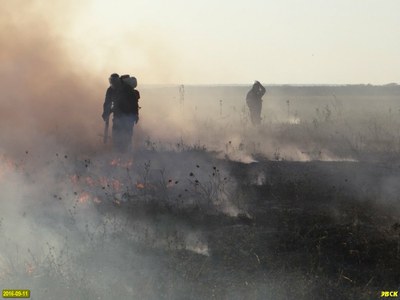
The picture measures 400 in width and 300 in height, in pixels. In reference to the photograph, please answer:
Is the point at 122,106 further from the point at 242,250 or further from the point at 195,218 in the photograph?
the point at 242,250

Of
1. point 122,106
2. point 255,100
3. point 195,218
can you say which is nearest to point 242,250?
point 195,218

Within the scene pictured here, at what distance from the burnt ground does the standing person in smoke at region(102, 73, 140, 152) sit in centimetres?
318

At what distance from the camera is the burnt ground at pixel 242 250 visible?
19.4 feet

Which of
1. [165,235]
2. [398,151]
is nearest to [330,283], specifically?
[165,235]

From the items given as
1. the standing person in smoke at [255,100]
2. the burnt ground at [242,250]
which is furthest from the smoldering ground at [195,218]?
the standing person in smoke at [255,100]

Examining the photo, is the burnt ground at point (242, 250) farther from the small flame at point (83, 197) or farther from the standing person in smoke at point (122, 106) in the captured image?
the standing person in smoke at point (122, 106)

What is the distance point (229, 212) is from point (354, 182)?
329 cm

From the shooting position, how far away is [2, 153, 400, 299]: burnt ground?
5.90 metres

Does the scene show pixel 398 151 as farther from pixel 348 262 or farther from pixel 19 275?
pixel 19 275

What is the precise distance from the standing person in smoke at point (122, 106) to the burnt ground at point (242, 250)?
318 cm

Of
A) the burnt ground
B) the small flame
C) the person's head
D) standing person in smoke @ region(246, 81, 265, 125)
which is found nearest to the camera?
the burnt ground

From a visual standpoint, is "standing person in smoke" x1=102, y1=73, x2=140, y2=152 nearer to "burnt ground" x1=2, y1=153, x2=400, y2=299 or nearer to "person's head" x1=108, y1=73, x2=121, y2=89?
"person's head" x1=108, y1=73, x2=121, y2=89

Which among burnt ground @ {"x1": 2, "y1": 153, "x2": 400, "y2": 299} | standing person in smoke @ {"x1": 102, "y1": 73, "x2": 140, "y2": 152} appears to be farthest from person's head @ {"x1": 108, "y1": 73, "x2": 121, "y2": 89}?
burnt ground @ {"x1": 2, "y1": 153, "x2": 400, "y2": 299}

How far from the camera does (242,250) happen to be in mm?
6949
